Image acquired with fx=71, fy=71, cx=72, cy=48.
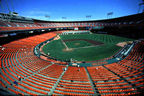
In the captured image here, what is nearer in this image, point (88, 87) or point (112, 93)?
point (112, 93)

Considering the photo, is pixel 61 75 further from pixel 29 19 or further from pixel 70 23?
pixel 70 23

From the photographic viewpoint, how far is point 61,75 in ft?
45.9

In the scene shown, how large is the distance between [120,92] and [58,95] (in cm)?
853

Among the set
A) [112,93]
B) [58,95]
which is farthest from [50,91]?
[112,93]

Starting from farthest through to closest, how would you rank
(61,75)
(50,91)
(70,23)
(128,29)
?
(70,23) → (128,29) → (61,75) → (50,91)

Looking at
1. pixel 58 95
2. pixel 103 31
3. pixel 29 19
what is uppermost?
pixel 29 19

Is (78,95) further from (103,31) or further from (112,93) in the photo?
(103,31)

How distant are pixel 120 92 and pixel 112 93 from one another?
3.75 ft

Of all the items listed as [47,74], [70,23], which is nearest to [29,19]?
[70,23]

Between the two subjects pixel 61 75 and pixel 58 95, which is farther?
pixel 61 75

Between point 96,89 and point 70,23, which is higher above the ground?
point 70,23

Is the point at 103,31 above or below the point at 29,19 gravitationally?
below

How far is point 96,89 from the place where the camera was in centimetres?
1058

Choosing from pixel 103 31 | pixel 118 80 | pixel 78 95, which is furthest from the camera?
pixel 103 31
